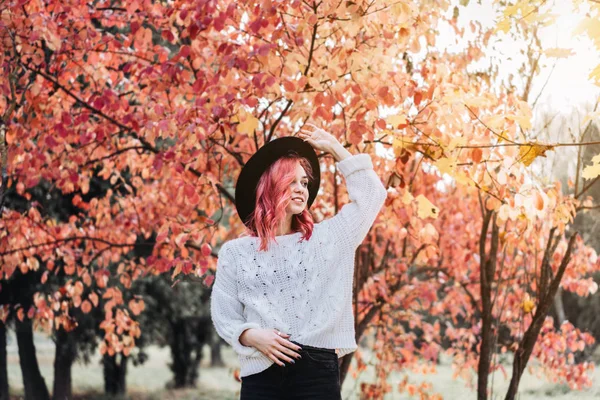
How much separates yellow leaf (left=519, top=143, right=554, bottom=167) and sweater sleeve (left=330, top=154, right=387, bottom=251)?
715 mm

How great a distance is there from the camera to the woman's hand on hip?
2367 millimetres

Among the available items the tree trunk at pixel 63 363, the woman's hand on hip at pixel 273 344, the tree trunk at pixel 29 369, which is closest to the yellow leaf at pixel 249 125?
the woman's hand on hip at pixel 273 344

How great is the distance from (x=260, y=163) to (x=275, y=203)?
22cm

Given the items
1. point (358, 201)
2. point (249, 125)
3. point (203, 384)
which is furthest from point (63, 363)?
point (358, 201)

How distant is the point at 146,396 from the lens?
1573 cm

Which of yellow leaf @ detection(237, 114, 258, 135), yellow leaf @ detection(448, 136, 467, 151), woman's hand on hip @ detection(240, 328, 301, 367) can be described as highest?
yellow leaf @ detection(237, 114, 258, 135)

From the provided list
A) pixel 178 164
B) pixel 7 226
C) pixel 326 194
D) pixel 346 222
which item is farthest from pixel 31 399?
pixel 346 222

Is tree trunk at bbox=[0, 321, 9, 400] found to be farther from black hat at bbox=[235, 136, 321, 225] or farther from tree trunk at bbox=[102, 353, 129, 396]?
black hat at bbox=[235, 136, 321, 225]

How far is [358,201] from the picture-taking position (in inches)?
99.0

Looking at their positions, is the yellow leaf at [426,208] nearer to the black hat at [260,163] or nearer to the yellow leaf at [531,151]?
the yellow leaf at [531,151]

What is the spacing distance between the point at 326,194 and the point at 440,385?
1208cm

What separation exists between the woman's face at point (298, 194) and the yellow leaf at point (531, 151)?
3.00 feet

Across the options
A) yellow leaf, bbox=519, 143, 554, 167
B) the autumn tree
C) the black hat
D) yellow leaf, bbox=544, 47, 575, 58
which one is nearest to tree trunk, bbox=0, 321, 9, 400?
the autumn tree

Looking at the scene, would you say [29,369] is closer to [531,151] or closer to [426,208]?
Answer: [426,208]
